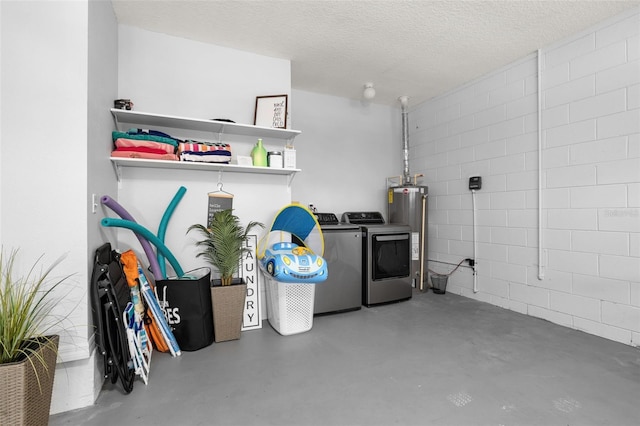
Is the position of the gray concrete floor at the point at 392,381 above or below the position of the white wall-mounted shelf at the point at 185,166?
below

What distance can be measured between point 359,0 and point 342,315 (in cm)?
279

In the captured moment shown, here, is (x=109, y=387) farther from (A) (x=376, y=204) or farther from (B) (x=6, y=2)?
(A) (x=376, y=204)

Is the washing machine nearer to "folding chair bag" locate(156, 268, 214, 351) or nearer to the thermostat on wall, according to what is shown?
"folding chair bag" locate(156, 268, 214, 351)

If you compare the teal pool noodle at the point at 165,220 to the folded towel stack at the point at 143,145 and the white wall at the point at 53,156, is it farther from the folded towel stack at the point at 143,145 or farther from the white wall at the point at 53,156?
the white wall at the point at 53,156

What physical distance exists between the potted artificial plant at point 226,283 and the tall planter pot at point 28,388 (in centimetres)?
113

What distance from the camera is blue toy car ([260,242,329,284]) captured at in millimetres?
2367

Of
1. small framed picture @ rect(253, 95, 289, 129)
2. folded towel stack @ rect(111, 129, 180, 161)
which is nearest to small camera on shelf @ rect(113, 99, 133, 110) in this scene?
folded towel stack @ rect(111, 129, 180, 161)

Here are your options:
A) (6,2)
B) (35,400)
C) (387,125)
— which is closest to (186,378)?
(35,400)

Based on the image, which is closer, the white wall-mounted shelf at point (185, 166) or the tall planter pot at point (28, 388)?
the tall planter pot at point (28, 388)

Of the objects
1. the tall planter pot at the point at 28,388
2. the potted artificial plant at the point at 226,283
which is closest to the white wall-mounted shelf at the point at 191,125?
the potted artificial plant at the point at 226,283

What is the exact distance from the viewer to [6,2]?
1.50m

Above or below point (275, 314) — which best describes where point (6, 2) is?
above

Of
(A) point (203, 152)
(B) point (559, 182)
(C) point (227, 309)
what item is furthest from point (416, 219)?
(A) point (203, 152)

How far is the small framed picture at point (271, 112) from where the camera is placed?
2.95 metres
